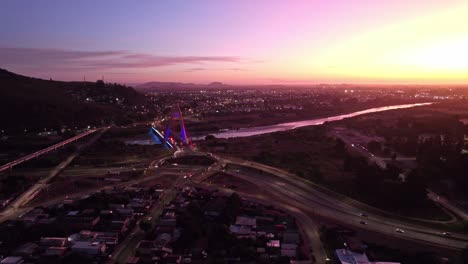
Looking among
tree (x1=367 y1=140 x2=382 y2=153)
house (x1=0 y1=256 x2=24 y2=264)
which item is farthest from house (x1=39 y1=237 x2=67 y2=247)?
tree (x1=367 y1=140 x2=382 y2=153)

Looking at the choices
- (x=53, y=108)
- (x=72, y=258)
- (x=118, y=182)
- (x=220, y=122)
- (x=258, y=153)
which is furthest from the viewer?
(x=220, y=122)

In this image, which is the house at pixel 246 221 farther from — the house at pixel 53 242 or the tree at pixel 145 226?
the house at pixel 53 242

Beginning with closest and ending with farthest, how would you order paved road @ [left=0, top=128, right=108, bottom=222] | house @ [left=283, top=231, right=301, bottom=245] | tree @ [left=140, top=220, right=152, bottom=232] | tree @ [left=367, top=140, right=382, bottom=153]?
house @ [left=283, top=231, right=301, bottom=245] → tree @ [left=140, top=220, right=152, bottom=232] → paved road @ [left=0, top=128, right=108, bottom=222] → tree @ [left=367, top=140, right=382, bottom=153]

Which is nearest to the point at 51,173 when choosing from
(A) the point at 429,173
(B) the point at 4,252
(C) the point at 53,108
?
(B) the point at 4,252

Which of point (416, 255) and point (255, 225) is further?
point (255, 225)

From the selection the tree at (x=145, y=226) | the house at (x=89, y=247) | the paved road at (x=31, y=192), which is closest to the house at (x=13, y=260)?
the house at (x=89, y=247)

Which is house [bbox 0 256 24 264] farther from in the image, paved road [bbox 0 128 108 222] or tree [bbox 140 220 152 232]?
paved road [bbox 0 128 108 222]

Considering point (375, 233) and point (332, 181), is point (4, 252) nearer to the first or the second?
point (375, 233)

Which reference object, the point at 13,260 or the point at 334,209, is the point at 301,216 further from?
the point at 13,260
